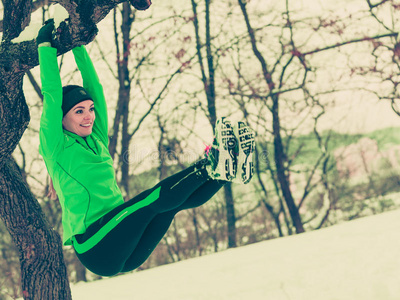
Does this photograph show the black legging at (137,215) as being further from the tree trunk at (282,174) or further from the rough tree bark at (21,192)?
the tree trunk at (282,174)

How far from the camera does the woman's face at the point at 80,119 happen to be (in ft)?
7.47

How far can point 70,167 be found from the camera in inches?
85.4

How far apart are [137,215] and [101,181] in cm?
32

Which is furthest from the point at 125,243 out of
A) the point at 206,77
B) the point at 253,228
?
the point at 253,228

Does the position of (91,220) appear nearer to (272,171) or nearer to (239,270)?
(239,270)

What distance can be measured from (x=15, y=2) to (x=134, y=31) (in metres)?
5.57

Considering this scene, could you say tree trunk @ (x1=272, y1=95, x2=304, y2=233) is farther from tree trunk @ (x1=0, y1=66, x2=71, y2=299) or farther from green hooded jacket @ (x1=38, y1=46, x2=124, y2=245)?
green hooded jacket @ (x1=38, y1=46, x2=124, y2=245)

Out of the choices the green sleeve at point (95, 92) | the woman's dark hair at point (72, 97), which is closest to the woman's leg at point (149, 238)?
the green sleeve at point (95, 92)

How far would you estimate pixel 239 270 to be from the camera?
373 centimetres

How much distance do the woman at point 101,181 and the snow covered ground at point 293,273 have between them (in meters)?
1.28

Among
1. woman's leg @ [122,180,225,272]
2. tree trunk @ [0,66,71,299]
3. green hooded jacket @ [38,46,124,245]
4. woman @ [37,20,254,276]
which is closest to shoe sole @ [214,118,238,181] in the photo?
woman @ [37,20,254,276]

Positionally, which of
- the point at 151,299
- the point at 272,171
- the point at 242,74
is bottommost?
the point at 151,299

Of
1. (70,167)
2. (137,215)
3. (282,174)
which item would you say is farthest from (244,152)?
(282,174)

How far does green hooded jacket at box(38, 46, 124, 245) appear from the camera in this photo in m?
2.10
